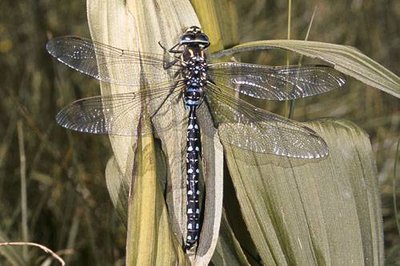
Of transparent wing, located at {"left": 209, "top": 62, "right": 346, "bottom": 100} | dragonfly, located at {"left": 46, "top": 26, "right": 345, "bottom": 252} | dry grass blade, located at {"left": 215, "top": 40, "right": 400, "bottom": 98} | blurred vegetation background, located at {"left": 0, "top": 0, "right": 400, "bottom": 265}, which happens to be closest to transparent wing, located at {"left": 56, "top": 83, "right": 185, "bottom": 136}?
dragonfly, located at {"left": 46, "top": 26, "right": 345, "bottom": 252}

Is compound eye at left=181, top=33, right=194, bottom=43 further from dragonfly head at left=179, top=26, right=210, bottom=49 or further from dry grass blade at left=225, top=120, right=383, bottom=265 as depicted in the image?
dry grass blade at left=225, top=120, right=383, bottom=265

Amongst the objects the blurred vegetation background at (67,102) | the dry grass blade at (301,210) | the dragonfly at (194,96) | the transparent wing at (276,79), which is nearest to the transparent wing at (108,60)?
the dragonfly at (194,96)

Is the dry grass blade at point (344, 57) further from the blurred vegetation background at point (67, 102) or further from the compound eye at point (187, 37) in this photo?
the blurred vegetation background at point (67, 102)

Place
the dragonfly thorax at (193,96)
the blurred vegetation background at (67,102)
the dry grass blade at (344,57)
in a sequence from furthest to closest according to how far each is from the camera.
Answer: the blurred vegetation background at (67,102), the dragonfly thorax at (193,96), the dry grass blade at (344,57)

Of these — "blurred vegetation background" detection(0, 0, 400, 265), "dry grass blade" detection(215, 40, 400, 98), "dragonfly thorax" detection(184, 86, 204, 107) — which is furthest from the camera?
"blurred vegetation background" detection(0, 0, 400, 265)

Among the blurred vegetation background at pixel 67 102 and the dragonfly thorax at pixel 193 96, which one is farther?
the blurred vegetation background at pixel 67 102

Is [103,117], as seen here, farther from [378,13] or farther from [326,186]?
[378,13]

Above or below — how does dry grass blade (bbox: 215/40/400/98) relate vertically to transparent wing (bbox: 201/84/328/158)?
above
